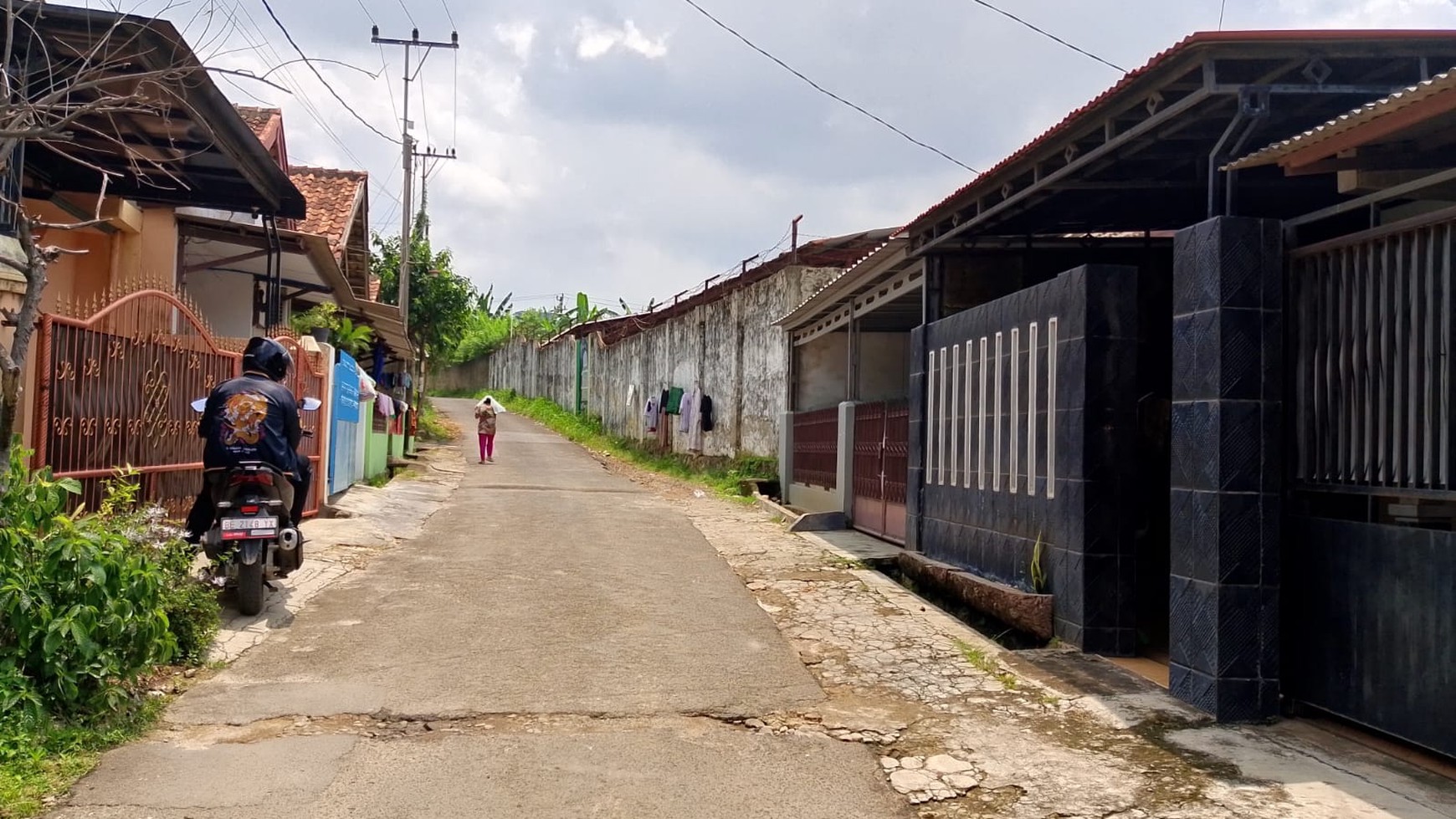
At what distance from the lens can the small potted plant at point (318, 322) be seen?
16.6 meters

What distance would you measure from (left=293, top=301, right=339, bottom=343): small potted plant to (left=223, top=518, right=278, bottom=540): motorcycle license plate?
1036cm

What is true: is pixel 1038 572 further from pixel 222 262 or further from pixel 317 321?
pixel 317 321

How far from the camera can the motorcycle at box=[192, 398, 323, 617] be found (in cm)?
660

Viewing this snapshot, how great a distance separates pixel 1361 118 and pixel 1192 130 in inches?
86.3

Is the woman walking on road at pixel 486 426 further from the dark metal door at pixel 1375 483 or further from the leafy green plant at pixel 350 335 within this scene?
the dark metal door at pixel 1375 483

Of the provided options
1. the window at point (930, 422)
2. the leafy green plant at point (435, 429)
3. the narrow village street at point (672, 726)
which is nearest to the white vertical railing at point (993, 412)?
the window at point (930, 422)

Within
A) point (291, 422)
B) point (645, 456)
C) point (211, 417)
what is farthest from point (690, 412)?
point (211, 417)

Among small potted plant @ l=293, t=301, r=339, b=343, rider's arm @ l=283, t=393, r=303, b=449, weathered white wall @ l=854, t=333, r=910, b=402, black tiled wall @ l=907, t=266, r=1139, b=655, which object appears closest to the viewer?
black tiled wall @ l=907, t=266, r=1139, b=655

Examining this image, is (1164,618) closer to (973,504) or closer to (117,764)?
(973,504)

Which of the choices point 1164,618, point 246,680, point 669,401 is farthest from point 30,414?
point 669,401

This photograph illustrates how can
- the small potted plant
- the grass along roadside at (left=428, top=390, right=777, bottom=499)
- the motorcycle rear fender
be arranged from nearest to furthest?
1. the motorcycle rear fender
2. the small potted plant
3. the grass along roadside at (left=428, top=390, right=777, bottom=499)

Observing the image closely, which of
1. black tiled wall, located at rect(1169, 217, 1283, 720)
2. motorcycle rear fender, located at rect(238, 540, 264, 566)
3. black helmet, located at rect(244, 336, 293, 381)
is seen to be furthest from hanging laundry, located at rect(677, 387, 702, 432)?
black tiled wall, located at rect(1169, 217, 1283, 720)

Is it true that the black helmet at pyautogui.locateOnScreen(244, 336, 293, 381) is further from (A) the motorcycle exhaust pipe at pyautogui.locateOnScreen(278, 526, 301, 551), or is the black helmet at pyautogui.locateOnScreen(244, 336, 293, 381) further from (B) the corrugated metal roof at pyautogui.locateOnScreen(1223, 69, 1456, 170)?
(B) the corrugated metal roof at pyautogui.locateOnScreen(1223, 69, 1456, 170)

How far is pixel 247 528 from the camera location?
6559 millimetres
